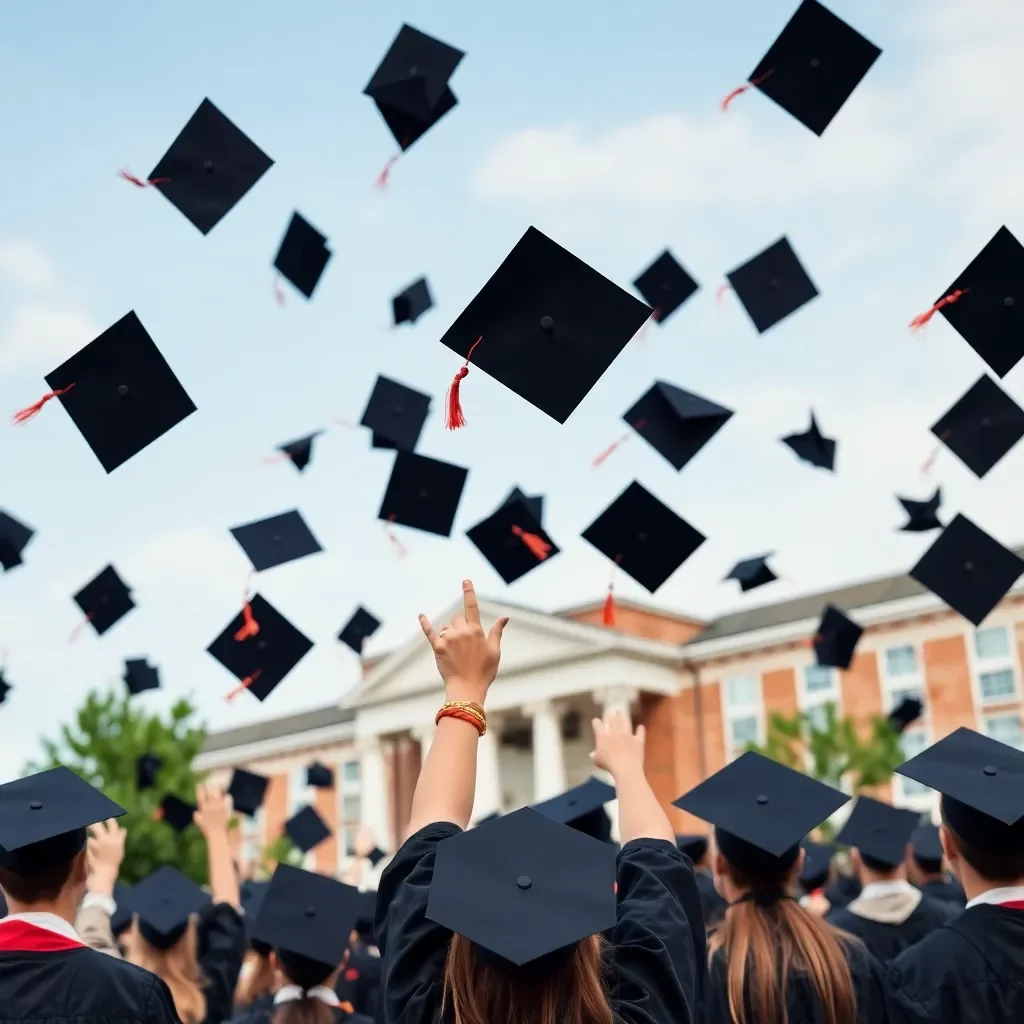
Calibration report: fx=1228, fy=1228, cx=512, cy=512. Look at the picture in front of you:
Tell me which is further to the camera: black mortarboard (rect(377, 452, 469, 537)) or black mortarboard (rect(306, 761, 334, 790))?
black mortarboard (rect(306, 761, 334, 790))

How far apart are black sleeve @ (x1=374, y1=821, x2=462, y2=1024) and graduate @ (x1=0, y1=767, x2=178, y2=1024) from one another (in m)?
0.74

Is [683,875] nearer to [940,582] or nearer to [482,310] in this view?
[482,310]

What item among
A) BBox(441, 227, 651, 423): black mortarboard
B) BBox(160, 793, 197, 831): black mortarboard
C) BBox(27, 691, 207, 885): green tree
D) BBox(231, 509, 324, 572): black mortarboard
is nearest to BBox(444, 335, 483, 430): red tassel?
BBox(441, 227, 651, 423): black mortarboard

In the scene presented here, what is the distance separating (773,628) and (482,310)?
2934 centimetres

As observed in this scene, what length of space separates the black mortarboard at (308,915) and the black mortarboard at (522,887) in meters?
1.44

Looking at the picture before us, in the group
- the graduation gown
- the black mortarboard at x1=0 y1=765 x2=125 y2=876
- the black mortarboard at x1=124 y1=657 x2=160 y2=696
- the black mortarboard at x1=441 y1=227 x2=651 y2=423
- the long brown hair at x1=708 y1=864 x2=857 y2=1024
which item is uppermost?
the black mortarboard at x1=441 y1=227 x2=651 y2=423

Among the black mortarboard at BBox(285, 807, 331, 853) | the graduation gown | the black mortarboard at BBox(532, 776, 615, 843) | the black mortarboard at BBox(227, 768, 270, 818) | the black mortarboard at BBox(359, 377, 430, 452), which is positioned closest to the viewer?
the graduation gown

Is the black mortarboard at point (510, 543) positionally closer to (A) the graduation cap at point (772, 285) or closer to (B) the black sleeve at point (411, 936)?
(A) the graduation cap at point (772, 285)

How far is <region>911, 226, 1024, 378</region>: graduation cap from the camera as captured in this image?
4238mm

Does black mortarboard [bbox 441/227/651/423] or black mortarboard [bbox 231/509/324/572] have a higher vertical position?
black mortarboard [bbox 441/227/651/423]

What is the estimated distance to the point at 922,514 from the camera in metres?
7.16

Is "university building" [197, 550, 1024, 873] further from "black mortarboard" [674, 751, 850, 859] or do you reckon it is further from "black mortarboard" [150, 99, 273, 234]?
"black mortarboard" [674, 751, 850, 859]

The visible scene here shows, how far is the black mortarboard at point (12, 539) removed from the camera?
6.44 m

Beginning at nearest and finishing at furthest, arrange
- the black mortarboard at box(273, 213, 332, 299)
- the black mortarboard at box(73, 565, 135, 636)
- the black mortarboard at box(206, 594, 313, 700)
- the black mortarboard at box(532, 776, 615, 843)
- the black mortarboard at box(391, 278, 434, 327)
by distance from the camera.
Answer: the black mortarboard at box(532, 776, 615, 843) → the black mortarboard at box(206, 594, 313, 700) → the black mortarboard at box(273, 213, 332, 299) → the black mortarboard at box(73, 565, 135, 636) → the black mortarboard at box(391, 278, 434, 327)
